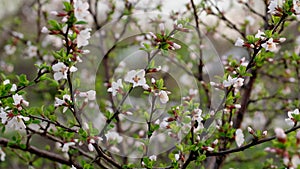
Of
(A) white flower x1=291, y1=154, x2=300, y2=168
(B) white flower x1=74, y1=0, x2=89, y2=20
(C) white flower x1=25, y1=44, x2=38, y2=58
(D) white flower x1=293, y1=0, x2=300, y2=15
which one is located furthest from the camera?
(C) white flower x1=25, y1=44, x2=38, y2=58

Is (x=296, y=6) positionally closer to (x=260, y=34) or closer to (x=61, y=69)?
(x=260, y=34)

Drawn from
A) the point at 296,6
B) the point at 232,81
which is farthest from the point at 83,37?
the point at 296,6

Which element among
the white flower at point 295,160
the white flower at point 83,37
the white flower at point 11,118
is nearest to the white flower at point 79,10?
the white flower at point 83,37

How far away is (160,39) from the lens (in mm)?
1216

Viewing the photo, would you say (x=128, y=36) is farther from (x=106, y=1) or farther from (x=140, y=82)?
(x=140, y=82)

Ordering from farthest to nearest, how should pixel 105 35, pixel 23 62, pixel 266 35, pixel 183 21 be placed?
pixel 23 62, pixel 105 35, pixel 183 21, pixel 266 35

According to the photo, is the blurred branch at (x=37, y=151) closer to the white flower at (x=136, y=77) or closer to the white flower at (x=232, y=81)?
the white flower at (x=136, y=77)

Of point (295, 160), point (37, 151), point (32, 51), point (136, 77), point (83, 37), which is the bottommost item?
point (295, 160)

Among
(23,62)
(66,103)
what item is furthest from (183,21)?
(23,62)

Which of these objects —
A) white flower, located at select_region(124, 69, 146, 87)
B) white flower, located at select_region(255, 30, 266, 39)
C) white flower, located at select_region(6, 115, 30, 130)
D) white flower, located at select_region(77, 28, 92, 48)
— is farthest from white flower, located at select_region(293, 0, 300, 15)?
white flower, located at select_region(6, 115, 30, 130)

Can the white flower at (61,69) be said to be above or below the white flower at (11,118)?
above

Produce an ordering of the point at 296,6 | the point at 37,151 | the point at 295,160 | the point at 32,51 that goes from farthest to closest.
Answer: the point at 32,51, the point at 37,151, the point at 296,6, the point at 295,160

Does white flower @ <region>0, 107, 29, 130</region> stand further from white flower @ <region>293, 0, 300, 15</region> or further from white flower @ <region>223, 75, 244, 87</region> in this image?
white flower @ <region>293, 0, 300, 15</region>

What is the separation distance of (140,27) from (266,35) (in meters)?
1.20
